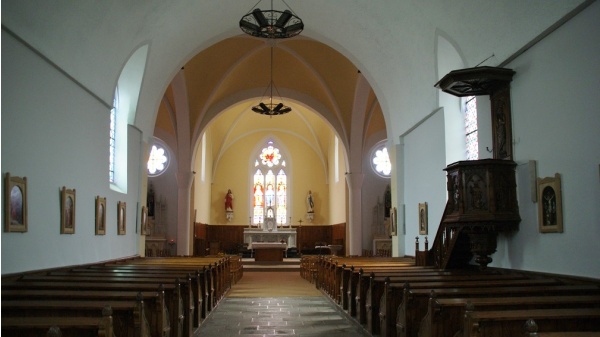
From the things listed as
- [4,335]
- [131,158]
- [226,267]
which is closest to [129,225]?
[131,158]

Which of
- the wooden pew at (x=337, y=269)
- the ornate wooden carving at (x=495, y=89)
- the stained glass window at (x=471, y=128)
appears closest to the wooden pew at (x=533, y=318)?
the ornate wooden carving at (x=495, y=89)

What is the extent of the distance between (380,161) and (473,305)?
72.4 feet

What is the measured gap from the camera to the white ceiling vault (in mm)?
9391

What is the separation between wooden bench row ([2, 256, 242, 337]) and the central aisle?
1.73 ft

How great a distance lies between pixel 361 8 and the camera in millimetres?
14281

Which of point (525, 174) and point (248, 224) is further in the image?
point (248, 224)

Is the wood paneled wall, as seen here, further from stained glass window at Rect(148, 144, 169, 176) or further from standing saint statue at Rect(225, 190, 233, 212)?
stained glass window at Rect(148, 144, 169, 176)

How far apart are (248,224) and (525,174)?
81.6ft

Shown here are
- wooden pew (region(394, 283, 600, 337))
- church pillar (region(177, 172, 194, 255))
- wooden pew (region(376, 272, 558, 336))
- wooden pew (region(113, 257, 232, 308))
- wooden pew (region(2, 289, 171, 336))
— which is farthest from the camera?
church pillar (region(177, 172, 194, 255))

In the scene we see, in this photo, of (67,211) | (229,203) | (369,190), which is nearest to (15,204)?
(67,211)

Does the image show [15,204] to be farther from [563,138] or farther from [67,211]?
[563,138]

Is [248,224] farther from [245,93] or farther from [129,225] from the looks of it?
[129,225]

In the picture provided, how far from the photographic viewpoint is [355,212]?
25.3 m

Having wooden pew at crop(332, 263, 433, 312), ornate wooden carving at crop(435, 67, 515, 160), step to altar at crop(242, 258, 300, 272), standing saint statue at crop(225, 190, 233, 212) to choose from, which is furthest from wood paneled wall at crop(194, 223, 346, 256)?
ornate wooden carving at crop(435, 67, 515, 160)
